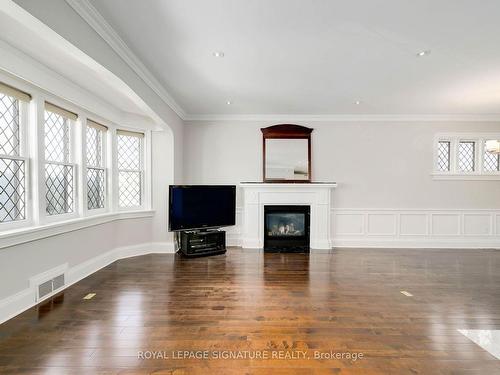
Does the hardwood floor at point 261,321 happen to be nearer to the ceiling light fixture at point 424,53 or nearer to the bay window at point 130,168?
the bay window at point 130,168

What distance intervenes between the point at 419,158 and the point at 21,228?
659cm

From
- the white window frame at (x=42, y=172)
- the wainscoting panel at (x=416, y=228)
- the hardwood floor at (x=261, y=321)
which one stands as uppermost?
the white window frame at (x=42, y=172)

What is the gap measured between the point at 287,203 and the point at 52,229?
3784mm

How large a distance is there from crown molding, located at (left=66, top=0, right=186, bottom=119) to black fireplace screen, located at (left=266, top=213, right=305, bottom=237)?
10.3 ft

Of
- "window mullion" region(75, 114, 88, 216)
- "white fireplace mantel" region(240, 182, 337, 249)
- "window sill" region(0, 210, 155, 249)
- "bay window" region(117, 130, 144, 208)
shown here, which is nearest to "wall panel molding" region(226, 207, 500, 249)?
"white fireplace mantel" region(240, 182, 337, 249)

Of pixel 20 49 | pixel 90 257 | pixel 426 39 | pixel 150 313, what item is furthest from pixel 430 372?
pixel 20 49

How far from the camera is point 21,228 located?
8.77 feet

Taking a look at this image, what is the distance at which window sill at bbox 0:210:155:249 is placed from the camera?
2.42 m

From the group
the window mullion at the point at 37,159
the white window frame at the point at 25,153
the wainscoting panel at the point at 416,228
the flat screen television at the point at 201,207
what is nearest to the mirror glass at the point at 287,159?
the flat screen television at the point at 201,207

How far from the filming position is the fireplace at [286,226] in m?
5.25

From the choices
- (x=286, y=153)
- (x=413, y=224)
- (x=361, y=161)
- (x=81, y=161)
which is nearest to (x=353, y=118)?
(x=361, y=161)

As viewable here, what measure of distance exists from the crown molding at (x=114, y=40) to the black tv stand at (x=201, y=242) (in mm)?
2396

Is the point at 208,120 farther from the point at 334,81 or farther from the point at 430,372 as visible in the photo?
the point at 430,372

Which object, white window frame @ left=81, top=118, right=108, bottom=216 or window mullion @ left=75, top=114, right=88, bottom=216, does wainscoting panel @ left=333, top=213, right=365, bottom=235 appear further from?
window mullion @ left=75, top=114, right=88, bottom=216
